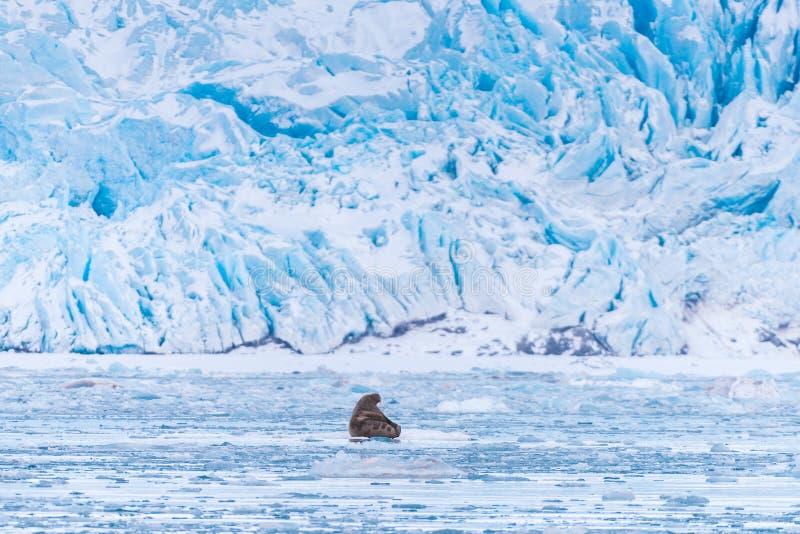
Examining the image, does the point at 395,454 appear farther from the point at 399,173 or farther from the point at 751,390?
the point at 399,173

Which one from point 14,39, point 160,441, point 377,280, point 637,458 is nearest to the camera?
point 637,458

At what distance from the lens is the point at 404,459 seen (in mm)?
6207

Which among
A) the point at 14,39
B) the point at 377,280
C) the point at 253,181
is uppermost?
the point at 14,39

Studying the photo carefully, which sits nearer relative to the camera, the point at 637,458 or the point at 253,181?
the point at 637,458

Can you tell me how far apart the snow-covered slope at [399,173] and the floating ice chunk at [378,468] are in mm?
8270

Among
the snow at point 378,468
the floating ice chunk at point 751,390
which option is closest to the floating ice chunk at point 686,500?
the snow at point 378,468

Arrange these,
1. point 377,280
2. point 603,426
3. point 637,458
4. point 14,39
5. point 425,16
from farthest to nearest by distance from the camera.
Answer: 1. point 425,16
2. point 14,39
3. point 377,280
4. point 603,426
5. point 637,458

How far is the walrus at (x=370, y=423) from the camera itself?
7281 mm

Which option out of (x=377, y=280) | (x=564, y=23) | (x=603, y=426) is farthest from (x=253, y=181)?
(x=603, y=426)

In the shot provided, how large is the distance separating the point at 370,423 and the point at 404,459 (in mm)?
1114

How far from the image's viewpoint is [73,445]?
269 inches

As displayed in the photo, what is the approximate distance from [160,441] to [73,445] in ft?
1.58

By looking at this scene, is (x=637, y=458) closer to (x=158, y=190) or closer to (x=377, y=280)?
(x=377, y=280)

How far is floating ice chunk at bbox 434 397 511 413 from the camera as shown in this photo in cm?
946
